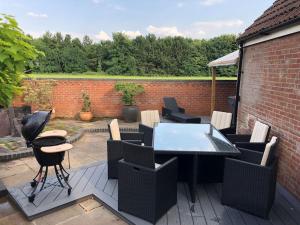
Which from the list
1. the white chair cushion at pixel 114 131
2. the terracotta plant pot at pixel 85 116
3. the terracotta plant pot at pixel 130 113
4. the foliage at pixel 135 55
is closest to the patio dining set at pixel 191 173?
the white chair cushion at pixel 114 131

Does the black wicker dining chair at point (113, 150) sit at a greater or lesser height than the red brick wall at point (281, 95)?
lesser

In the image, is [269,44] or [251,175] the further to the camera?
[269,44]

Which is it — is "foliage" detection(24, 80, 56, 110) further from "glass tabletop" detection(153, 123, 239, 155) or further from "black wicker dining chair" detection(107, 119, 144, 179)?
"black wicker dining chair" detection(107, 119, 144, 179)

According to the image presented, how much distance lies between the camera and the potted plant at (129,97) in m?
9.76

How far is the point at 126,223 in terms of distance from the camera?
10.3 ft

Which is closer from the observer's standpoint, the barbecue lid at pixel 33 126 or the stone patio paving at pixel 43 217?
the stone patio paving at pixel 43 217

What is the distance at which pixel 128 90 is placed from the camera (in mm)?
9852

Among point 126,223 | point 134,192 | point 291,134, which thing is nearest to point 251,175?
point 291,134

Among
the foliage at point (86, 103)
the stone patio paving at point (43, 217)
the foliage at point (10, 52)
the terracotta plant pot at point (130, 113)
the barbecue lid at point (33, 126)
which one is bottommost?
the stone patio paving at point (43, 217)

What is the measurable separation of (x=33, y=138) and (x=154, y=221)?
2296 millimetres

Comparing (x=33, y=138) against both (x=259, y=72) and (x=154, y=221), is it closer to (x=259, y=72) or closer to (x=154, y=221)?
(x=154, y=221)

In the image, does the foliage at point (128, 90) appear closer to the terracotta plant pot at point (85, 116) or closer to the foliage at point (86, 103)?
the foliage at point (86, 103)

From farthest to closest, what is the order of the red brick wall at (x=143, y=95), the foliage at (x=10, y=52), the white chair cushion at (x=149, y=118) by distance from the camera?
the red brick wall at (x=143, y=95), the white chair cushion at (x=149, y=118), the foliage at (x=10, y=52)

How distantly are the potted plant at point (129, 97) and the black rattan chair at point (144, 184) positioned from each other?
659 cm
